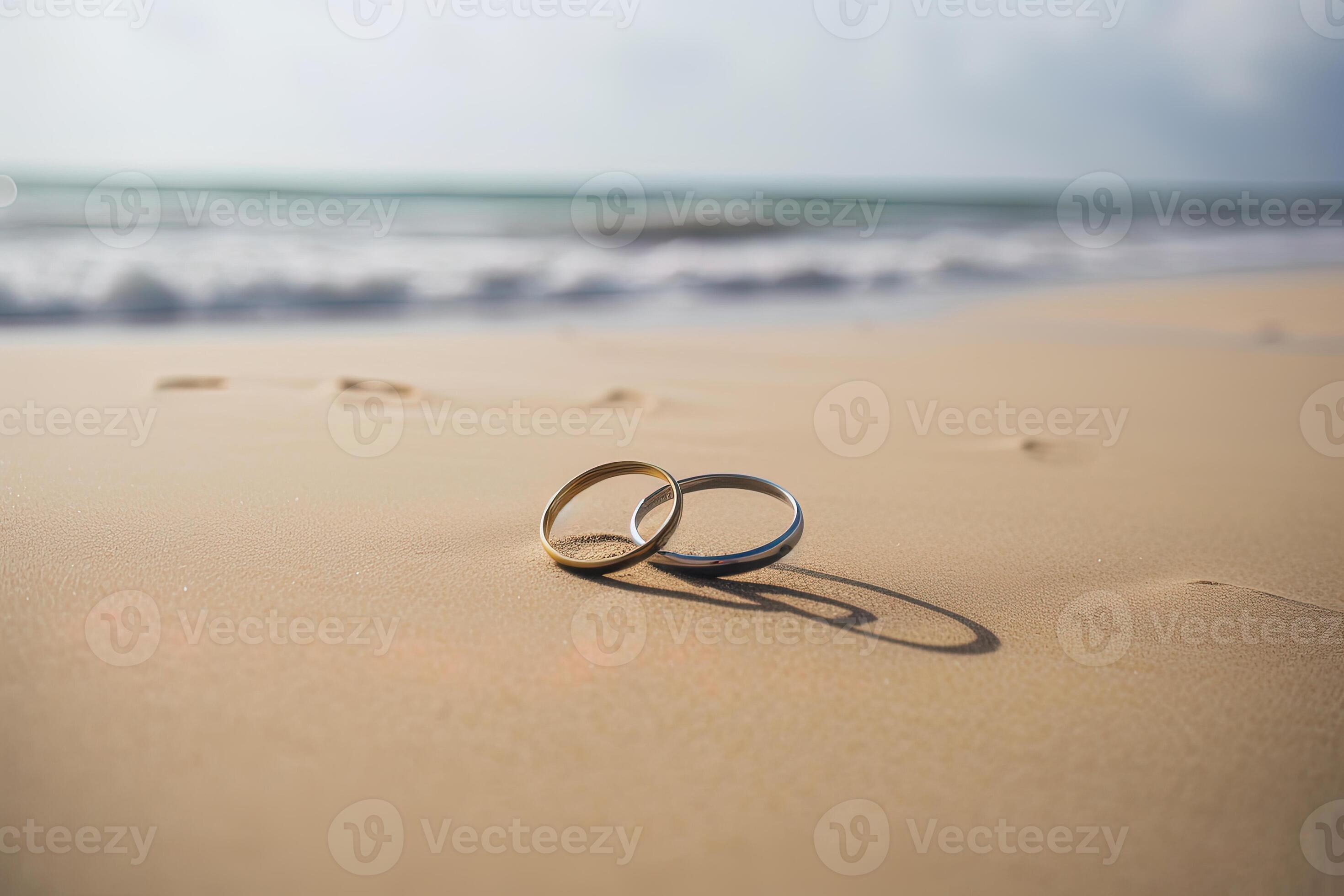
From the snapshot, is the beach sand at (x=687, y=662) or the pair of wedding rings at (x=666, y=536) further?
the pair of wedding rings at (x=666, y=536)

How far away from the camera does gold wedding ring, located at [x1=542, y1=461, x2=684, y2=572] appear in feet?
6.17

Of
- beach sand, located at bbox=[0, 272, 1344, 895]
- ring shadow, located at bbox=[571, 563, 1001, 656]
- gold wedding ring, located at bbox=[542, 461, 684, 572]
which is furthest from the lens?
gold wedding ring, located at bbox=[542, 461, 684, 572]

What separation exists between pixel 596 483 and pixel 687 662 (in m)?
0.84

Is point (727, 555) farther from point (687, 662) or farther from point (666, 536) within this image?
point (687, 662)

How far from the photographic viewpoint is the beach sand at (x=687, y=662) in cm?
122

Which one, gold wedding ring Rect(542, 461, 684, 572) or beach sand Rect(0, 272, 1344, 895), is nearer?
beach sand Rect(0, 272, 1344, 895)

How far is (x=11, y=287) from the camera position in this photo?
5.38m

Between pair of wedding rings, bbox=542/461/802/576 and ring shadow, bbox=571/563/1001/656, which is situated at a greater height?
pair of wedding rings, bbox=542/461/802/576

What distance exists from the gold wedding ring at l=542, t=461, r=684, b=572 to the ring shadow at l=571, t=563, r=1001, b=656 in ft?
0.16

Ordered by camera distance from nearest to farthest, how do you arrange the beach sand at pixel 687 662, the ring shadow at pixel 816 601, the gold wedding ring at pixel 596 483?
the beach sand at pixel 687 662, the ring shadow at pixel 816 601, the gold wedding ring at pixel 596 483

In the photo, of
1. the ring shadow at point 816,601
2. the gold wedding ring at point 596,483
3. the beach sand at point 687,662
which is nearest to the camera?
the beach sand at point 687,662

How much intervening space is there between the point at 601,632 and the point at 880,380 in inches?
93.7

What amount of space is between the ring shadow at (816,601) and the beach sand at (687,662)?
0.01 m

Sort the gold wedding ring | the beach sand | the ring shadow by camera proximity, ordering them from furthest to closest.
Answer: the gold wedding ring
the ring shadow
the beach sand
